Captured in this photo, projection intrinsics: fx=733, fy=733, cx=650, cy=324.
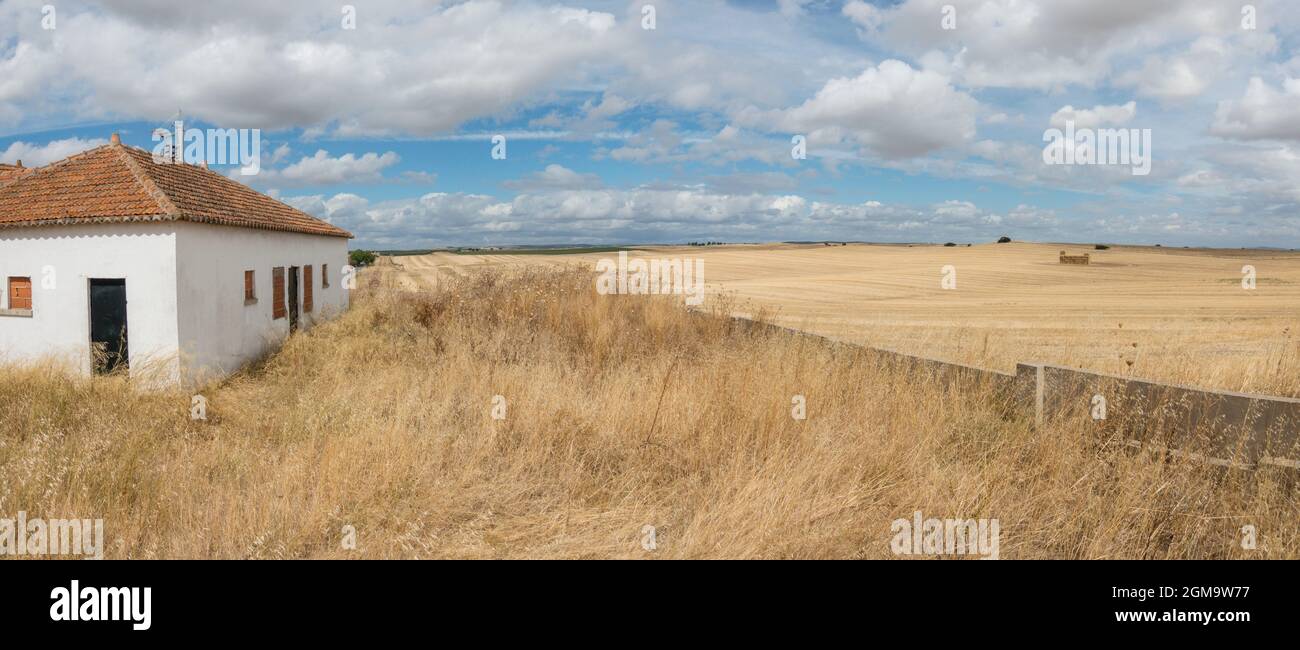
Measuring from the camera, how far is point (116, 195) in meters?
14.1

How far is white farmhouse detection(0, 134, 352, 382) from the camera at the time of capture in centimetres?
1329

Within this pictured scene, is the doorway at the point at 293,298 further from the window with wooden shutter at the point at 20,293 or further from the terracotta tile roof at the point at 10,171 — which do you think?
the terracotta tile roof at the point at 10,171

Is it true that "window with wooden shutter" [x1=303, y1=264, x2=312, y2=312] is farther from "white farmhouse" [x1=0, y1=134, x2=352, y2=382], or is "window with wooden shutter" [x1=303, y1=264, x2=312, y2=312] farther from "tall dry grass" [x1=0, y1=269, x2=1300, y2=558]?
"tall dry grass" [x1=0, y1=269, x2=1300, y2=558]

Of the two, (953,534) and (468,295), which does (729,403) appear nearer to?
(953,534)

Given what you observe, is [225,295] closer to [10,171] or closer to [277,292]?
[277,292]

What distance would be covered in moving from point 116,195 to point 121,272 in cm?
175

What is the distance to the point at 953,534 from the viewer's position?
4605mm

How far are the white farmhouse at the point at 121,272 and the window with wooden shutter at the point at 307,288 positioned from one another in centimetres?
520

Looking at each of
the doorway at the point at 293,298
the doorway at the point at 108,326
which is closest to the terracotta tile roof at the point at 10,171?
the doorway at the point at 293,298

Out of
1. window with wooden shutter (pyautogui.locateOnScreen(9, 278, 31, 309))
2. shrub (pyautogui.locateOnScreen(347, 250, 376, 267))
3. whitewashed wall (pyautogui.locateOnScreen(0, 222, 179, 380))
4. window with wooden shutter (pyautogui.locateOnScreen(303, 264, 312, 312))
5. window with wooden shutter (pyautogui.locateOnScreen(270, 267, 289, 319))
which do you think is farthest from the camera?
shrub (pyautogui.locateOnScreen(347, 250, 376, 267))

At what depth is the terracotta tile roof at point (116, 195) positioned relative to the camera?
533 inches

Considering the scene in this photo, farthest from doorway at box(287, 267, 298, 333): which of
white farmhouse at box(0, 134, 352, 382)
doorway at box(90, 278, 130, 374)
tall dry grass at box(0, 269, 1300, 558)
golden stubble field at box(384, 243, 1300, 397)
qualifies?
tall dry grass at box(0, 269, 1300, 558)

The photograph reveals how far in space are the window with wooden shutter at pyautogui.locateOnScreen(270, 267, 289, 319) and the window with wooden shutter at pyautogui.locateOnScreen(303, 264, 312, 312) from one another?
6.85 feet

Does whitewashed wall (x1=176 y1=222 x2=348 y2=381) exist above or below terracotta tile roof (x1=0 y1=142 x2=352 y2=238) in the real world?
below
